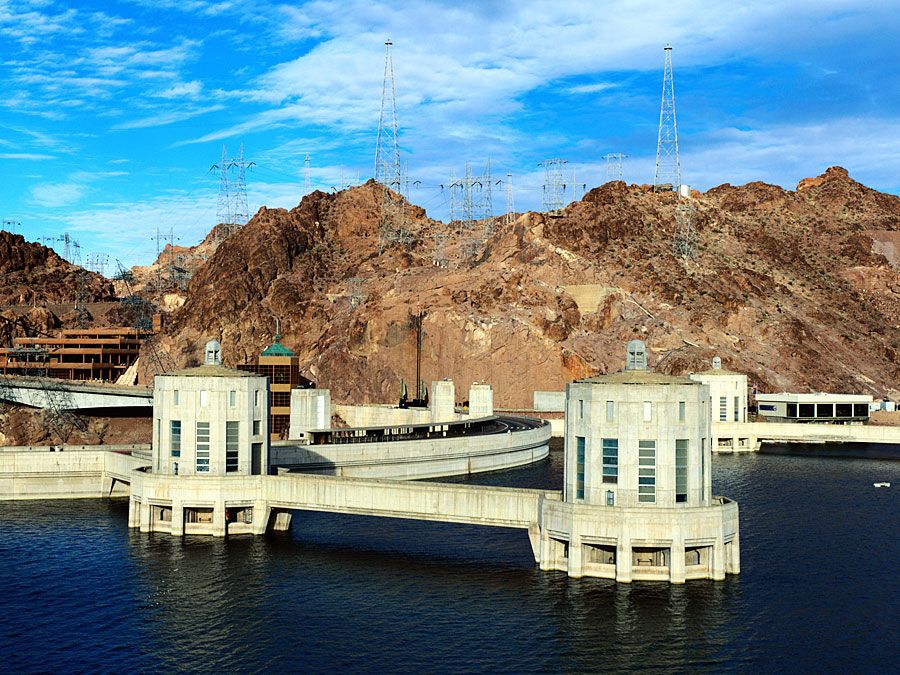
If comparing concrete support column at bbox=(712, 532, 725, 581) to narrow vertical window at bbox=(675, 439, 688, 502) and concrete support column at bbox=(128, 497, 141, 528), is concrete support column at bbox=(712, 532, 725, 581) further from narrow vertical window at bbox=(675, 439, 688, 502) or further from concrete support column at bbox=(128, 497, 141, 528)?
concrete support column at bbox=(128, 497, 141, 528)

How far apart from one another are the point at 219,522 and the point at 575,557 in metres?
29.8

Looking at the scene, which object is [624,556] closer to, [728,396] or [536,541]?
[536,541]

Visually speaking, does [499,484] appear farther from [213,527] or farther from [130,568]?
[130,568]

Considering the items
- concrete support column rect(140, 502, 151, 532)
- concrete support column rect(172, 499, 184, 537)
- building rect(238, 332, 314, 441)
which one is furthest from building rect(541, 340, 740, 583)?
building rect(238, 332, 314, 441)

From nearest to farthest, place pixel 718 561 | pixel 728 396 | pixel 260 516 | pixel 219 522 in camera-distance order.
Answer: pixel 718 561
pixel 219 522
pixel 260 516
pixel 728 396

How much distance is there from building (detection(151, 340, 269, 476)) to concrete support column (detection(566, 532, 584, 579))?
28544mm

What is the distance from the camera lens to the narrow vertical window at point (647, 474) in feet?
207

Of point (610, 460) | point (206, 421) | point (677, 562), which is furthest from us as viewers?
point (206, 421)

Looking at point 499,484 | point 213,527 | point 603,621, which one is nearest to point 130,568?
point 213,527

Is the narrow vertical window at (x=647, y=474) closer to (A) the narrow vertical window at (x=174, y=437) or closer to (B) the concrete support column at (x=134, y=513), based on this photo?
(A) the narrow vertical window at (x=174, y=437)

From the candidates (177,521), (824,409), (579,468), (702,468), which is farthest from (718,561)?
(824,409)

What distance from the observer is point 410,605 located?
2376 inches

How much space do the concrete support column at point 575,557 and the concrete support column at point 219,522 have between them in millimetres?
29014

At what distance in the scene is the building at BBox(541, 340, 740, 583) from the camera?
6247 cm
